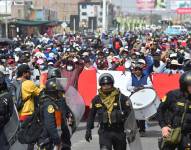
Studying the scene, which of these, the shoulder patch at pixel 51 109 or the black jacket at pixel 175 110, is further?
the shoulder patch at pixel 51 109

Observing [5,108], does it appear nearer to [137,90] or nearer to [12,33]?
[137,90]

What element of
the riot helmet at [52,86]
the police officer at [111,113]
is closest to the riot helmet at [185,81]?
the police officer at [111,113]

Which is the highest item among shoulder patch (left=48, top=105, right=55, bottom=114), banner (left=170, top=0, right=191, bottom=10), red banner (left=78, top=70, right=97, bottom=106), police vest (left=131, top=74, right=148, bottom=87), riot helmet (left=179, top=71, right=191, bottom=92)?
riot helmet (left=179, top=71, right=191, bottom=92)

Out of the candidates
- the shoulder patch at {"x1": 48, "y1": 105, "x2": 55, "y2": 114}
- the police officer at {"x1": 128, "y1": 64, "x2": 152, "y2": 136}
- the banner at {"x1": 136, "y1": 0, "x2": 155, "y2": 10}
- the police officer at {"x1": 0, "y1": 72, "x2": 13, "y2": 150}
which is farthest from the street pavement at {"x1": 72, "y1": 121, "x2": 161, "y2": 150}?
the banner at {"x1": 136, "y1": 0, "x2": 155, "y2": 10}

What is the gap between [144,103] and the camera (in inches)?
456

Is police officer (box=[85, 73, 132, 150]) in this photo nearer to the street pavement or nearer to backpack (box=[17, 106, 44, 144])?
backpack (box=[17, 106, 44, 144])

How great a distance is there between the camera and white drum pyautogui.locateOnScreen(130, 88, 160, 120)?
11547mm

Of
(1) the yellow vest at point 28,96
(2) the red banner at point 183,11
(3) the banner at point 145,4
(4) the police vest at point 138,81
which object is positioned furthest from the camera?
(2) the red banner at point 183,11

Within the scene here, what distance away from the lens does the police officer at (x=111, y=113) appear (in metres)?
7.94

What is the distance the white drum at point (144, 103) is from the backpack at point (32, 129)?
3.73m

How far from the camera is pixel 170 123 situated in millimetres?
6832

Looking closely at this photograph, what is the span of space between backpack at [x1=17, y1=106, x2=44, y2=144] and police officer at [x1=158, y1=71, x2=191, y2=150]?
67.7 inches

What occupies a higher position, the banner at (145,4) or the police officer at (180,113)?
the police officer at (180,113)

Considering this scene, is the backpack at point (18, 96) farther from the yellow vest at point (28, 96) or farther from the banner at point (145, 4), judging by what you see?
the banner at point (145, 4)
